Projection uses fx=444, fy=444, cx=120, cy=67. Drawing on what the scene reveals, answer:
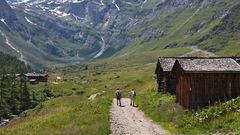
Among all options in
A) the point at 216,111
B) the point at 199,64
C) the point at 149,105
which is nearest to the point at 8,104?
the point at 149,105

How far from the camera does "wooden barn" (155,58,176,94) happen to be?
2840 inches

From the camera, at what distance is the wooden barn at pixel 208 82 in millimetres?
49594

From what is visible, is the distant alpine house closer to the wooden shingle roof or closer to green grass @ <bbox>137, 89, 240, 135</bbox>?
the wooden shingle roof

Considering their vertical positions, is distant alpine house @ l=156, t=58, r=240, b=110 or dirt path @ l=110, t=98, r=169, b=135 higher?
distant alpine house @ l=156, t=58, r=240, b=110

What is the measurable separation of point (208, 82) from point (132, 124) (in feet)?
33.2

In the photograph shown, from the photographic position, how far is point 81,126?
43.8 m

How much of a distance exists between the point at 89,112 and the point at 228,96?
54.5 ft

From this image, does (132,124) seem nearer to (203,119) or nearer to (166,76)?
(203,119)

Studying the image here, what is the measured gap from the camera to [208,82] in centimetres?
4994

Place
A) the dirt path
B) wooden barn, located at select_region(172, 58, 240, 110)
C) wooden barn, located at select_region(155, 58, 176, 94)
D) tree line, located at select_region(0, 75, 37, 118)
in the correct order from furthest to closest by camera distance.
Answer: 1. tree line, located at select_region(0, 75, 37, 118)
2. wooden barn, located at select_region(155, 58, 176, 94)
3. wooden barn, located at select_region(172, 58, 240, 110)
4. the dirt path

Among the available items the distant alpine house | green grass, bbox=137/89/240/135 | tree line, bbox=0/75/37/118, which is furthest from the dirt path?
tree line, bbox=0/75/37/118

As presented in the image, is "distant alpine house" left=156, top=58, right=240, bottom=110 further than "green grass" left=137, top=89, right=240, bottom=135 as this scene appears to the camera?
Yes

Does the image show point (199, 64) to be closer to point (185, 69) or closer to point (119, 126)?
point (185, 69)

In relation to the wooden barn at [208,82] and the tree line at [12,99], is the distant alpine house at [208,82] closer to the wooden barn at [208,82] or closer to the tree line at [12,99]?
the wooden barn at [208,82]
